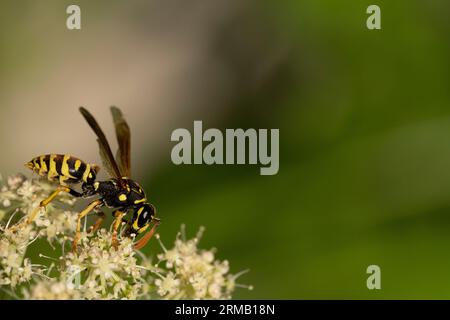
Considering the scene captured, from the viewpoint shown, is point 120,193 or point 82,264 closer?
point 82,264

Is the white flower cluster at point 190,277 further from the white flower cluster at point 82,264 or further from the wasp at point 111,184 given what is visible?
the wasp at point 111,184

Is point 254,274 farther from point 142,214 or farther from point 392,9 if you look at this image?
point 392,9

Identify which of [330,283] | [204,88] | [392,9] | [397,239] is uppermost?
[392,9]

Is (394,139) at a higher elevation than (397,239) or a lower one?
higher

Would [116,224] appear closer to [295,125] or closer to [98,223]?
[98,223]

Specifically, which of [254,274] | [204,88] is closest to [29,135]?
[204,88]

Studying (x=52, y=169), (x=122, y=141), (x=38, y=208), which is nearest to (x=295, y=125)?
(x=122, y=141)
